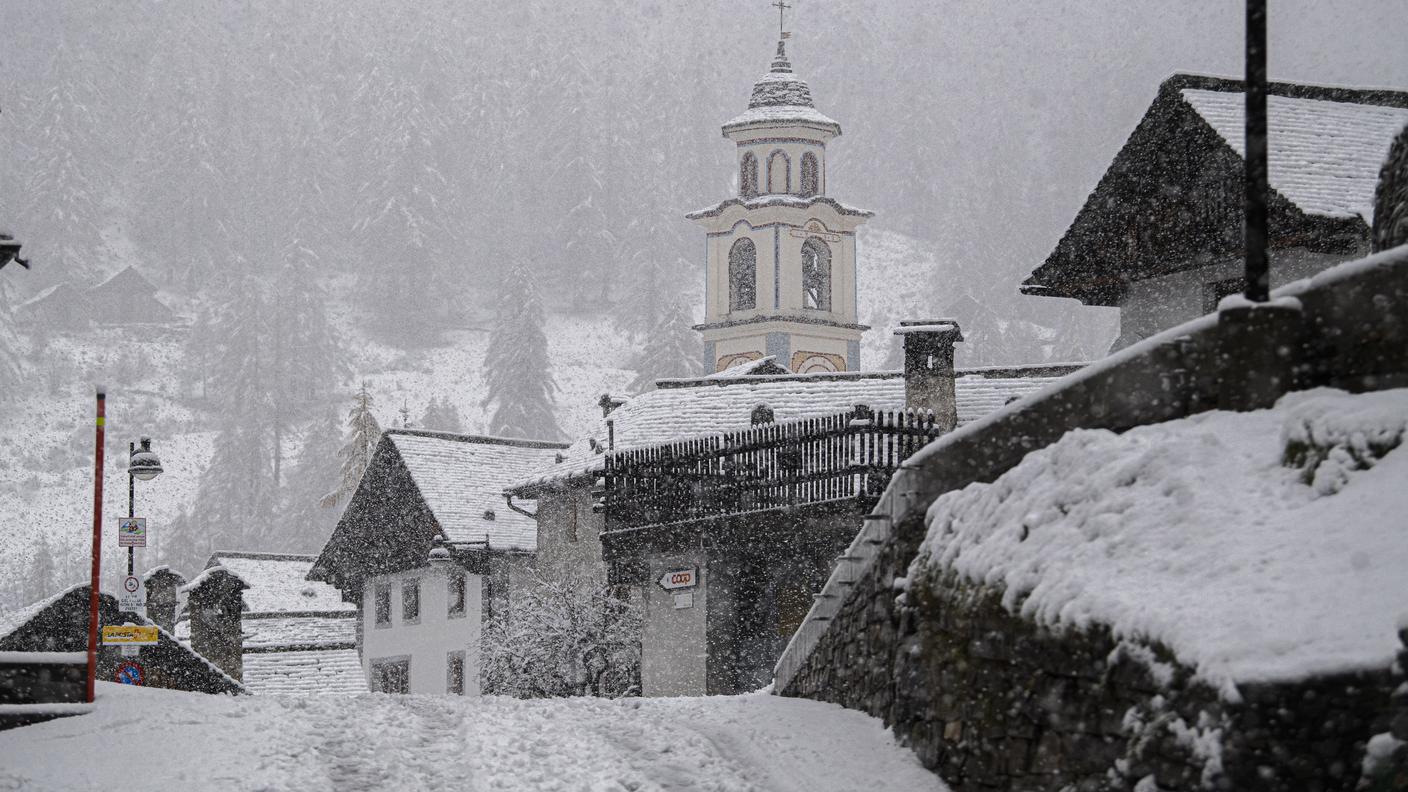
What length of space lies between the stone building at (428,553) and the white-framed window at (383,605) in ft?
0.13

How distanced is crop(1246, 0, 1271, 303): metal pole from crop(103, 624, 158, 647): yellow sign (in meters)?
20.7

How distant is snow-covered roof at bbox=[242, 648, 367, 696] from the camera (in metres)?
40.1

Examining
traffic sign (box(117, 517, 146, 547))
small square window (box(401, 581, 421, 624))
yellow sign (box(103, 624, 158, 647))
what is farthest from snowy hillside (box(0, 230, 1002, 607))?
traffic sign (box(117, 517, 146, 547))

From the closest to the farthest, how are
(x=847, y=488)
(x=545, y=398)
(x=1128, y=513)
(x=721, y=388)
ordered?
(x=1128, y=513)
(x=847, y=488)
(x=721, y=388)
(x=545, y=398)

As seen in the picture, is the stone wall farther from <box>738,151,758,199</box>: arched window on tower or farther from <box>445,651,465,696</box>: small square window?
<box>738,151,758,199</box>: arched window on tower

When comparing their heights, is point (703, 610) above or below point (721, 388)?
below

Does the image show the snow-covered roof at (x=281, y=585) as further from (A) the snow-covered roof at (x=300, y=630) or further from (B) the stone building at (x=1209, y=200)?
(B) the stone building at (x=1209, y=200)

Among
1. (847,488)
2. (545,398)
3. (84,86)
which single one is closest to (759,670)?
(847,488)

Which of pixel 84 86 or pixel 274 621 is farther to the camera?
pixel 84 86

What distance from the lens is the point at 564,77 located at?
15538 cm

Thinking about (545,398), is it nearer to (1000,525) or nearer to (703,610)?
(703,610)

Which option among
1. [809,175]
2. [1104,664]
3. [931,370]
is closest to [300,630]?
[931,370]

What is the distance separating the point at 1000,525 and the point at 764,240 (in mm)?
47225

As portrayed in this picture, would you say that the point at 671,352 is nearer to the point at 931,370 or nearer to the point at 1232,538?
the point at 931,370
